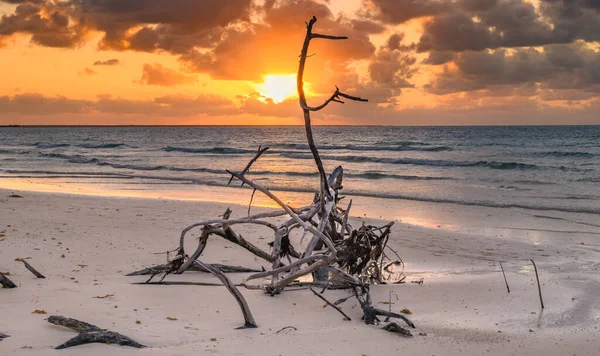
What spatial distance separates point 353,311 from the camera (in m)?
6.50

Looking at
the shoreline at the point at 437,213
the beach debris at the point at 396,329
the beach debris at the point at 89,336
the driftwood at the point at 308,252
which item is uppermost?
the driftwood at the point at 308,252

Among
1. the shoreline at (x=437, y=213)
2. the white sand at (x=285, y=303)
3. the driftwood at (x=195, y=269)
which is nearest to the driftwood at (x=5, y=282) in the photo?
the white sand at (x=285, y=303)

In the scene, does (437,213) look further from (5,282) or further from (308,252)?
(5,282)

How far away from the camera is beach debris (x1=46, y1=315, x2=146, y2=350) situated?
4.77 meters

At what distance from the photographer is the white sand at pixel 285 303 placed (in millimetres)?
5297

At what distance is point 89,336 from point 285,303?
8.14 feet

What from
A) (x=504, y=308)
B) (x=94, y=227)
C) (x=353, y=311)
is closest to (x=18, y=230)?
(x=94, y=227)

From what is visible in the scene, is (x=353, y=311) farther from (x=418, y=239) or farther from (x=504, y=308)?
(x=418, y=239)

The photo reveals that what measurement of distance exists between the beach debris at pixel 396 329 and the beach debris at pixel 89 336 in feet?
7.79

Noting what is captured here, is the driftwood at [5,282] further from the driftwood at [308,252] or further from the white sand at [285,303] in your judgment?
the driftwood at [308,252]

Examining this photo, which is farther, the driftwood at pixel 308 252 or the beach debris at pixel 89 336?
the driftwood at pixel 308 252

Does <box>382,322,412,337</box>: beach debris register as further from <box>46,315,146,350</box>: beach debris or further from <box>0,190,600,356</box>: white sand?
<box>46,315,146,350</box>: beach debris

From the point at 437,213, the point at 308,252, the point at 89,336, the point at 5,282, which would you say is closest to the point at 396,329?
the point at 308,252

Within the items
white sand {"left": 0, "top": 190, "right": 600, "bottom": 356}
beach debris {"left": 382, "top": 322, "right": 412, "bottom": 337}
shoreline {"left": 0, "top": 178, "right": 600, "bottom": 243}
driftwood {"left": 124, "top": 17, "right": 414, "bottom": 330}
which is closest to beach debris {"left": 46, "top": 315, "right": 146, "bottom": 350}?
white sand {"left": 0, "top": 190, "right": 600, "bottom": 356}
